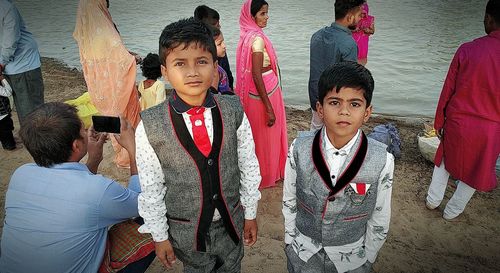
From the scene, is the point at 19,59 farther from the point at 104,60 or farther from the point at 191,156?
the point at 191,156

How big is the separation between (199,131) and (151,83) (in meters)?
1.98

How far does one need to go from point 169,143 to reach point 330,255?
3.11 feet

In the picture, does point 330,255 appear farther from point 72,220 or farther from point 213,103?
point 72,220

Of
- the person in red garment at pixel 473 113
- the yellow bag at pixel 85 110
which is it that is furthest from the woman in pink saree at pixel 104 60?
the person in red garment at pixel 473 113

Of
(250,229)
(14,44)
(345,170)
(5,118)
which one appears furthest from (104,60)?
(345,170)

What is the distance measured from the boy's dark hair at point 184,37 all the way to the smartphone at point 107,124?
0.65m

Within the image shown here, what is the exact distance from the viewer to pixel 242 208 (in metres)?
1.85

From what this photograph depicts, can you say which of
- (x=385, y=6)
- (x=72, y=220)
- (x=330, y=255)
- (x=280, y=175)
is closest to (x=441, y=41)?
(x=385, y=6)

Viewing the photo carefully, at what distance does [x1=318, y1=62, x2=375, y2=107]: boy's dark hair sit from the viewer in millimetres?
1507

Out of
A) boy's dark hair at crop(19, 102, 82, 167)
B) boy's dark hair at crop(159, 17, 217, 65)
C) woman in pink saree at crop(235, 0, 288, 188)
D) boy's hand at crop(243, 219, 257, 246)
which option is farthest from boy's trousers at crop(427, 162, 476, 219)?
boy's dark hair at crop(19, 102, 82, 167)

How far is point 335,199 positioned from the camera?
1562 millimetres

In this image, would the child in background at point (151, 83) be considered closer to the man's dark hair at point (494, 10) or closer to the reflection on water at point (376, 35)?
the man's dark hair at point (494, 10)

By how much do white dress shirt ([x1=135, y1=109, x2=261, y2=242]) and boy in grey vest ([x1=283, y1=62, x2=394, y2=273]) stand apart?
0.20 metres

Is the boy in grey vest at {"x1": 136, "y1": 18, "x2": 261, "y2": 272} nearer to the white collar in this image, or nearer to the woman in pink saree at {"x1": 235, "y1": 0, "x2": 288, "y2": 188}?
the white collar
